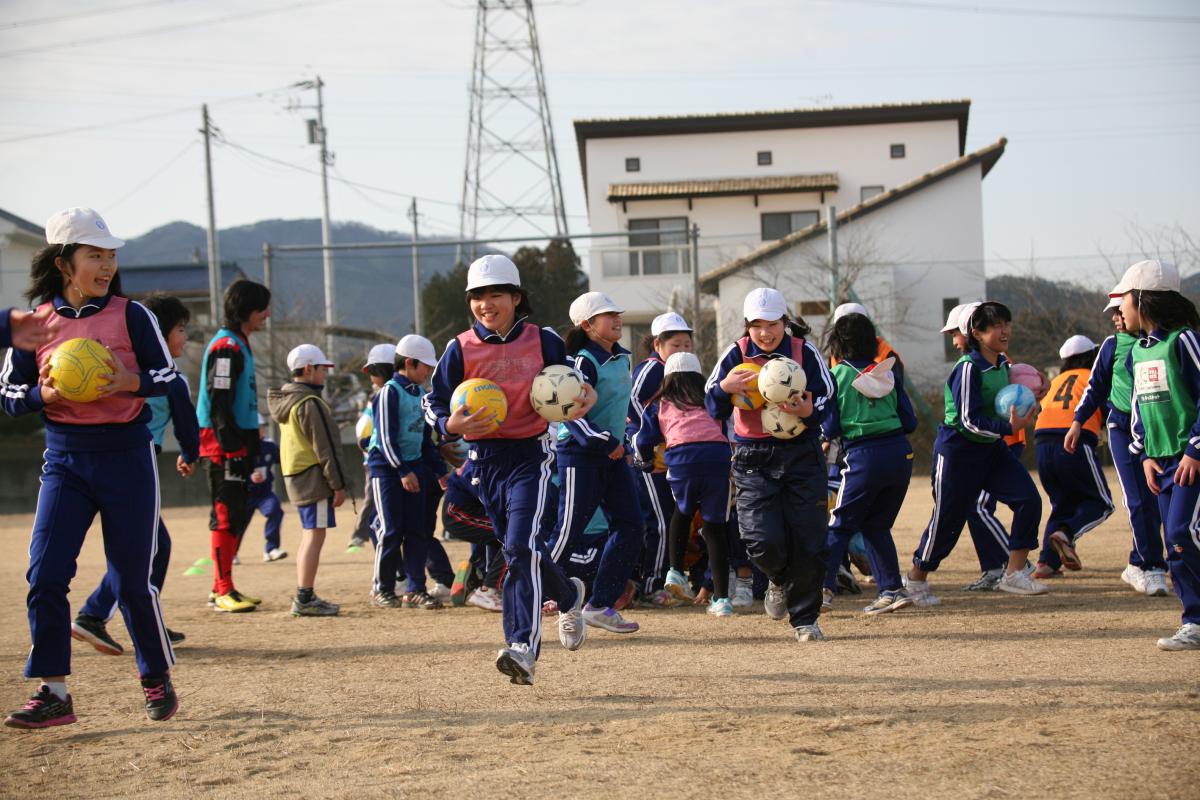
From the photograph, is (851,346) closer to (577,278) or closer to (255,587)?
(255,587)

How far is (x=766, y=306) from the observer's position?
7.00 m

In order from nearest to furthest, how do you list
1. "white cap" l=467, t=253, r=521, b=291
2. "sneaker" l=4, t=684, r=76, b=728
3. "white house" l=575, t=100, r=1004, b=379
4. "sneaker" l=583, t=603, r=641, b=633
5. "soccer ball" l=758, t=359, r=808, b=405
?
1. "sneaker" l=4, t=684, r=76, b=728
2. "white cap" l=467, t=253, r=521, b=291
3. "soccer ball" l=758, t=359, r=808, b=405
4. "sneaker" l=583, t=603, r=641, b=633
5. "white house" l=575, t=100, r=1004, b=379

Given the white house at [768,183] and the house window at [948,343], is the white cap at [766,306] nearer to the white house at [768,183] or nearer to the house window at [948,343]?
the house window at [948,343]

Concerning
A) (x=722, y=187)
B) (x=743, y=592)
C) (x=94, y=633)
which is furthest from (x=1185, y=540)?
(x=722, y=187)

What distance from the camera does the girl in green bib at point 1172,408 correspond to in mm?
6219

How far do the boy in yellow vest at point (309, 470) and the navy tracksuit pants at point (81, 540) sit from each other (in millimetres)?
3283

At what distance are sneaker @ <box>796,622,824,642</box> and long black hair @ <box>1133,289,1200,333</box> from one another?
101 inches

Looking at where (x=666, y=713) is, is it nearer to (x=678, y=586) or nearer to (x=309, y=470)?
(x=678, y=586)

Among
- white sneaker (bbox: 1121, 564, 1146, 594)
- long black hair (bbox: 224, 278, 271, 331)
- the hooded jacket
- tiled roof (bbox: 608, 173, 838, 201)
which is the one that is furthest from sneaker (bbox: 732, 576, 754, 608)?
tiled roof (bbox: 608, 173, 838, 201)

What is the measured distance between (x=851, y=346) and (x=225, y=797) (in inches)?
204

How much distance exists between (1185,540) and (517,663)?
3.61m

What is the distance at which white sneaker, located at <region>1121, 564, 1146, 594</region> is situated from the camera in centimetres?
860

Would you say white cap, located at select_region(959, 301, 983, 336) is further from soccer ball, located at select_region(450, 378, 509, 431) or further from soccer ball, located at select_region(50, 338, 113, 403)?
soccer ball, located at select_region(50, 338, 113, 403)

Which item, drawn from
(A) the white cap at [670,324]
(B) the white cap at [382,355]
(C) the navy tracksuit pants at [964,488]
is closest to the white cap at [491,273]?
(A) the white cap at [670,324]
